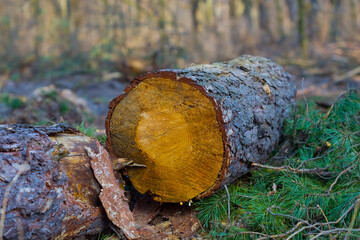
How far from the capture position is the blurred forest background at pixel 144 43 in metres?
8.38

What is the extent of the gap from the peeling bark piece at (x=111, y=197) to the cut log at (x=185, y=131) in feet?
0.96

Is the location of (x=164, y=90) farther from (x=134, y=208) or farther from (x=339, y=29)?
(x=339, y=29)

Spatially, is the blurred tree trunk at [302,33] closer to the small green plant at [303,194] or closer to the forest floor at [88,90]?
the forest floor at [88,90]

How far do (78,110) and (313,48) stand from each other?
8.98 metres

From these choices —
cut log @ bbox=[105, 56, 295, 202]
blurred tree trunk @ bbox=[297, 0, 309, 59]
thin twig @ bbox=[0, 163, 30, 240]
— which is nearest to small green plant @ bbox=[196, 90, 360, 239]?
cut log @ bbox=[105, 56, 295, 202]

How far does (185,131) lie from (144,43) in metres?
10.00

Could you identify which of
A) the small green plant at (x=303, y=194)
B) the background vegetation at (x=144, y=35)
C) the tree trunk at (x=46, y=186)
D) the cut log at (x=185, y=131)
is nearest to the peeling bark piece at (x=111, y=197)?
the tree trunk at (x=46, y=186)

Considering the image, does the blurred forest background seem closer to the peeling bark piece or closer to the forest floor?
the forest floor

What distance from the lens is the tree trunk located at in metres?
1.65

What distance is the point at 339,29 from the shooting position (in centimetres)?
1259

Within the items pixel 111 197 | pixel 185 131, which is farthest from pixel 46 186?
pixel 185 131

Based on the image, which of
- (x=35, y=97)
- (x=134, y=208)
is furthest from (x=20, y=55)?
(x=134, y=208)

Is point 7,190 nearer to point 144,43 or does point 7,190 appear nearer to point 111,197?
point 111,197

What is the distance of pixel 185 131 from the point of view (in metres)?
2.28
